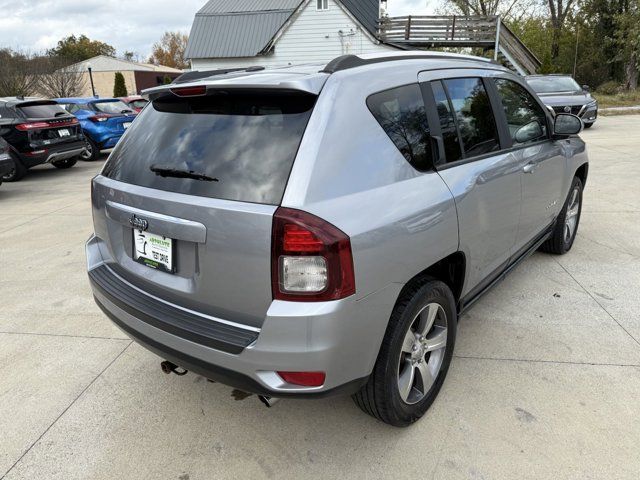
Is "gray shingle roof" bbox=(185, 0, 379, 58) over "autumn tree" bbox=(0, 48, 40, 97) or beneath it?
over

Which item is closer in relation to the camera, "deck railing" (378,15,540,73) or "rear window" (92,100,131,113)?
"rear window" (92,100,131,113)

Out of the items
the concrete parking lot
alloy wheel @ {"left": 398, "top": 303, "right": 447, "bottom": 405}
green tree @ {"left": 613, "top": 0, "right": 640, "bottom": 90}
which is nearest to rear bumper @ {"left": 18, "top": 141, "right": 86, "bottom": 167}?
the concrete parking lot

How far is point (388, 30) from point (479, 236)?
24.6 metres

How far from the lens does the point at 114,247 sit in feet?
8.13

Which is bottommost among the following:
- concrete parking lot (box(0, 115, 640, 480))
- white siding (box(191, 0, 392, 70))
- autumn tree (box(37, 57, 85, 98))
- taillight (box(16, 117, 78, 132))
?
concrete parking lot (box(0, 115, 640, 480))

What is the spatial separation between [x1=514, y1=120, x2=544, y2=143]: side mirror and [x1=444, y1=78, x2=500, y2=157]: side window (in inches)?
14.7

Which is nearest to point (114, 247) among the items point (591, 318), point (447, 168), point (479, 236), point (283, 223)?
point (283, 223)

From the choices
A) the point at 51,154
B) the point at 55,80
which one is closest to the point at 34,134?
the point at 51,154

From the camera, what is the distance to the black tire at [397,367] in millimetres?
2135

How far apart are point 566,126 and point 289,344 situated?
3189 mm

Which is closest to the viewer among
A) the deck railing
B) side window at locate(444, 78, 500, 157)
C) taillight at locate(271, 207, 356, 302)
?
taillight at locate(271, 207, 356, 302)

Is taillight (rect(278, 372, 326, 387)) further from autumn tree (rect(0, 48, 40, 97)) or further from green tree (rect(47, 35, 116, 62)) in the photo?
green tree (rect(47, 35, 116, 62))

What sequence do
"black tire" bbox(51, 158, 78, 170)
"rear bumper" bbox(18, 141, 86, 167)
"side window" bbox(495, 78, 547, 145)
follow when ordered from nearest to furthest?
"side window" bbox(495, 78, 547, 145), "rear bumper" bbox(18, 141, 86, 167), "black tire" bbox(51, 158, 78, 170)

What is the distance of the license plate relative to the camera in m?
2.12
